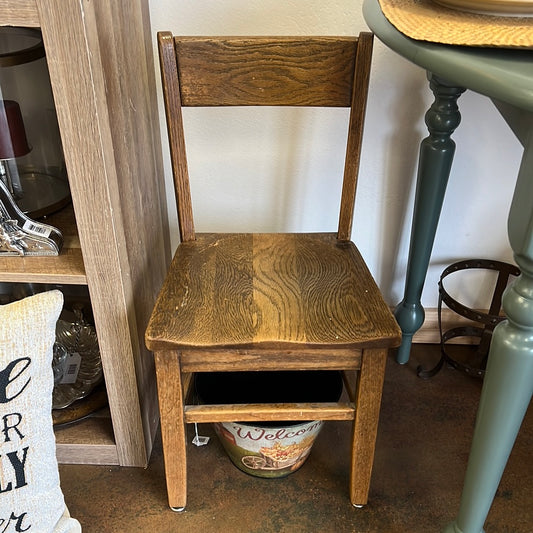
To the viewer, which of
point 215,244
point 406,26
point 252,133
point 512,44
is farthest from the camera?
point 252,133

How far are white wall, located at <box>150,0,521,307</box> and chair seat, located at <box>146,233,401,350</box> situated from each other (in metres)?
0.19

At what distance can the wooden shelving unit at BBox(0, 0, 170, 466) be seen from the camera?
2.36 ft

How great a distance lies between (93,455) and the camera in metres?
1.09

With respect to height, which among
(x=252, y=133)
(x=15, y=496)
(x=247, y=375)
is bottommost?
(x=247, y=375)

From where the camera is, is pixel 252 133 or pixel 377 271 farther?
pixel 377 271

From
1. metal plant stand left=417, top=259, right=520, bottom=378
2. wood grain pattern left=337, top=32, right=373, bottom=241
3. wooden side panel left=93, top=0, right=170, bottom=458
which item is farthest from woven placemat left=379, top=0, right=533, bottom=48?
metal plant stand left=417, top=259, right=520, bottom=378

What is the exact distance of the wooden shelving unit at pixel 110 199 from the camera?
72cm

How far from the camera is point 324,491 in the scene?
1.06 m

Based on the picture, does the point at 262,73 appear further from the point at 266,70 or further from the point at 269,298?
the point at 269,298

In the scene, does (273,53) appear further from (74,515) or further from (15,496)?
(74,515)

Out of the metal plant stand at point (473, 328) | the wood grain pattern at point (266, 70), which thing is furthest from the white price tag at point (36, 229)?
the metal plant stand at point (473, 328)

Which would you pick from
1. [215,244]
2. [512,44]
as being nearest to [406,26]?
[512,44]

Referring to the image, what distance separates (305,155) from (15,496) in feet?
2.63

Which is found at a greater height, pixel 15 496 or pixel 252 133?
pixel 252 133
